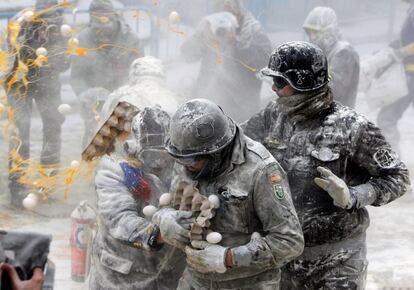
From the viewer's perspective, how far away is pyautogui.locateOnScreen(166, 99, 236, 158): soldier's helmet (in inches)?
149

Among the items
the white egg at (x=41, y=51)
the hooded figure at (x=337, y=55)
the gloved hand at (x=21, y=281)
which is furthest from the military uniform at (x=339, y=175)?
the white egg at (x=41, y=51)

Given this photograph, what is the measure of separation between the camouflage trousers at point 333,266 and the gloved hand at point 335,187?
388mm

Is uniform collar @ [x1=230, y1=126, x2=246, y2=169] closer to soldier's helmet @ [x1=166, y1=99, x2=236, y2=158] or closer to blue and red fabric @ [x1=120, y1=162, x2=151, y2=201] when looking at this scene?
soldier's helmet @ [x1=166, y1=99, x2=236, y2=158]

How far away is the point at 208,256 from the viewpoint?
3.80m

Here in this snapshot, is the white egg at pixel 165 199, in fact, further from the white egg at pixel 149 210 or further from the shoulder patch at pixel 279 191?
the shoulder patch at pixel 279 191

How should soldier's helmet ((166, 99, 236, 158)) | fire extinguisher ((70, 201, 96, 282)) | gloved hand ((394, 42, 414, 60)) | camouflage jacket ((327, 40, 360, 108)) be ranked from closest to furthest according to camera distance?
soldier's helmet ((166, 99, 236, 158))
fire extinguisher ((70, 201, 96, 282))
camouflage jacket ((327, 40, 360, 108))
gloved hand ((394, 42, 414, 60))

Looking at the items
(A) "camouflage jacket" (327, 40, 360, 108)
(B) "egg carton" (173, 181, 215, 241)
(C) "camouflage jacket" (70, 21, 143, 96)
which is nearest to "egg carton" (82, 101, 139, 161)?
(B) "egg carton" (173, 181, 215, 241)

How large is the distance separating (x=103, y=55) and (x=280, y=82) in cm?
474

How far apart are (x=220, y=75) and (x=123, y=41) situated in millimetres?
1199

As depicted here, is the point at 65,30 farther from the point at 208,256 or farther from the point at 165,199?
the point at 208,256

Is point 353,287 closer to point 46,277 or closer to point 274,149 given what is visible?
point 274,149

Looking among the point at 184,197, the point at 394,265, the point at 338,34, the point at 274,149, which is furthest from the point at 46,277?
the point at 338,34

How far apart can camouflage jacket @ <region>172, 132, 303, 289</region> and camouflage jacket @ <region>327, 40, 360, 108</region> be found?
4.00 meters

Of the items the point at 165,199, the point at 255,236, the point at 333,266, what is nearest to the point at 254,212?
the point at 255,236
